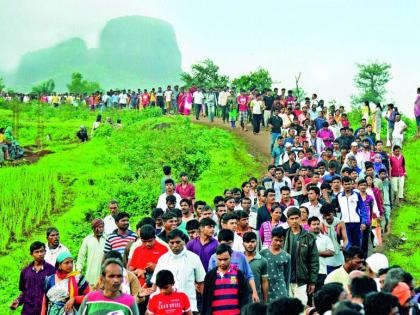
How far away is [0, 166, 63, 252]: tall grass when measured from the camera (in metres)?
16.5

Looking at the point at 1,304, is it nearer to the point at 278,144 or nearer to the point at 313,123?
the point at 278,144

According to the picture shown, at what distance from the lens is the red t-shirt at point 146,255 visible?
7.77m

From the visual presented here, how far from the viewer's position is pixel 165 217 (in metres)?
8.48

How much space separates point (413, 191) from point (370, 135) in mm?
2039

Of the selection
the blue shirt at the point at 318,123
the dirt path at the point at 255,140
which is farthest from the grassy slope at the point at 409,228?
the dirt path at the point at 255,140

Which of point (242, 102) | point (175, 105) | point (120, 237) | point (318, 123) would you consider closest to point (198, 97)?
point (175, 105)

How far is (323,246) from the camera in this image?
8734mm

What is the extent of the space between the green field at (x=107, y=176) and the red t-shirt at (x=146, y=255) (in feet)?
15.9

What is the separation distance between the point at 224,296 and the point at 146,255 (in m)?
1.34

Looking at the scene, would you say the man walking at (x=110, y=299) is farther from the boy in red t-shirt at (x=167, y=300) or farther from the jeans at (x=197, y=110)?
the jeans at (x=197, y=110)

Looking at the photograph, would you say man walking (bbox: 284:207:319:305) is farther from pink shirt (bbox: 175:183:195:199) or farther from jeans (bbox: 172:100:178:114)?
jeans (bbox: 172:100:178:114)

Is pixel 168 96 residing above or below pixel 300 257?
above

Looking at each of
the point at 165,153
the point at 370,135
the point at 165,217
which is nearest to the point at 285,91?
the point at 165,153

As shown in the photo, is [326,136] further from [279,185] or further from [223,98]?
[223,98]
